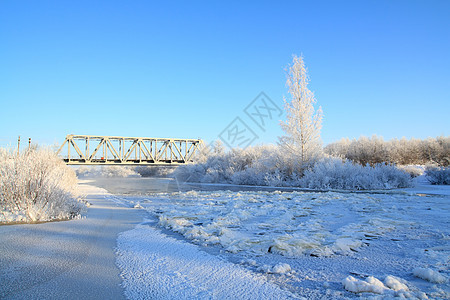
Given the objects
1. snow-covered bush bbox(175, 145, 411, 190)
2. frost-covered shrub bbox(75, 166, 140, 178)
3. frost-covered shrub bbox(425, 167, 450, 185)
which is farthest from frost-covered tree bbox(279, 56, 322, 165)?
frost-covered shrub bbox(75, 166, 140, 178)

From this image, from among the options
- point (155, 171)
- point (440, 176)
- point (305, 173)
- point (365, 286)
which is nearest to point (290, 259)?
point (365, 286)

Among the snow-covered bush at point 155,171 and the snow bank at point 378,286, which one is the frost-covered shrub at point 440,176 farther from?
the snow-covered bush at point 155,171

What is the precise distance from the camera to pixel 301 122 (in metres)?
17.7

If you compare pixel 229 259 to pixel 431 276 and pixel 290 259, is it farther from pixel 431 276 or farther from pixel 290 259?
pixel 431 276

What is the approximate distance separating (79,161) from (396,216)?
134 ft

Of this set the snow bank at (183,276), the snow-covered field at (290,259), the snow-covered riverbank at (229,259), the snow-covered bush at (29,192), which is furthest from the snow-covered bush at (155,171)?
the snow bank at (183,276)

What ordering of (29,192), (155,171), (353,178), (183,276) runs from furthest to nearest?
1. (155,171)
2. (353,178)
3. (29,192)
4. (183,276)

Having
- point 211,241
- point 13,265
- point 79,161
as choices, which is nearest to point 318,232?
point 211,241

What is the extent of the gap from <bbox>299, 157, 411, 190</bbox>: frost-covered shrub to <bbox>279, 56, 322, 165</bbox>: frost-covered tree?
1870 mm

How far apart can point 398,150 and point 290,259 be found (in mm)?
34095

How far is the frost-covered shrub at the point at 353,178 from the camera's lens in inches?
564

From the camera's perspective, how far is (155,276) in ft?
8.02

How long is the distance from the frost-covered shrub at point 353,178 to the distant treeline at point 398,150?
14.9m

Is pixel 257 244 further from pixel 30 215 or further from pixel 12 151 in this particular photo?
pixel 12 151
